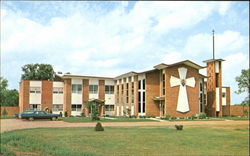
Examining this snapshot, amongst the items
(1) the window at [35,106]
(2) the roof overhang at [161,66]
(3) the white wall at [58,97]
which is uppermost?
(2) the roof overhang at [161,66]

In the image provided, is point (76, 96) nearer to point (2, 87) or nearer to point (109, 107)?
point (109, 107)

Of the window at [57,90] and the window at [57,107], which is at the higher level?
the window at [57,90]

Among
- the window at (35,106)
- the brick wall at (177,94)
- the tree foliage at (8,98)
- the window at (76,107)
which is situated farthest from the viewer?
the tree foliage at (8,98)

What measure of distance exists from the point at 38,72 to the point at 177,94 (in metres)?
38.8

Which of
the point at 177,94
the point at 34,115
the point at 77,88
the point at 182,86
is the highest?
the point at 182,86

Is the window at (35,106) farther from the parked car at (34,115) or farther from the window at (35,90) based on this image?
the parked car at (34,115)

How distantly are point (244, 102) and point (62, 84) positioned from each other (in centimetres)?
3144

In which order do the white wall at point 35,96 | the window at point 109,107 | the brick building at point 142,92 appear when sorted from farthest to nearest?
the window at point 109,107
the white wall at point 35,96
the brick building at point 142,92

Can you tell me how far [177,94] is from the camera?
138ft

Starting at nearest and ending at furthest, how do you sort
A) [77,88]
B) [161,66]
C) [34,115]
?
[34,115], [161,66], [77,88]

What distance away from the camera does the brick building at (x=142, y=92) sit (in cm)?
4241

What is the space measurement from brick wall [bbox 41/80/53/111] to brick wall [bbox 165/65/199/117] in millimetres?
19041

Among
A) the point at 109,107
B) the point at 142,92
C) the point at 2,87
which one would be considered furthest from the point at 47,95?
the point at 2,87

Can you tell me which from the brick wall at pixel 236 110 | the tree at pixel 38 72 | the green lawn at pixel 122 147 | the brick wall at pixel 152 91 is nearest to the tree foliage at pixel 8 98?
the tree at pixel 38 72
